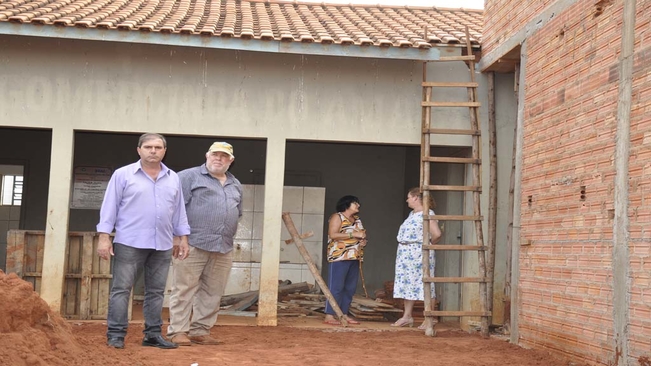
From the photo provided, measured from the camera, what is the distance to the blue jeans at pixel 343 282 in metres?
11.0

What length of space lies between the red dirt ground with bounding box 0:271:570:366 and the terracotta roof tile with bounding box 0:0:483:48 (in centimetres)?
346

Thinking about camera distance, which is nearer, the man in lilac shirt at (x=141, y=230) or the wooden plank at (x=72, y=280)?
the man in lilac shirt at (x=141, y=230)

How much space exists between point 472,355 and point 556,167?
1.97m

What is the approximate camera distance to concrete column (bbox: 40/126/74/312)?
10.4m

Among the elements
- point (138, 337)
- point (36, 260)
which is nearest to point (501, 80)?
point (138, 337)

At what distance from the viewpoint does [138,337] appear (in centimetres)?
857

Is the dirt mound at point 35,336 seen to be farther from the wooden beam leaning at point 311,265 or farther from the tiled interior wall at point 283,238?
the tiled interior wall at point 283,238

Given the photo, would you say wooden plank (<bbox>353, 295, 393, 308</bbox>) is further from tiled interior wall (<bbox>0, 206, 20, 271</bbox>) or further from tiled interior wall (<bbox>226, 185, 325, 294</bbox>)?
tiled interior wall (<bbox>0, 206, 20, 271</bbox>)

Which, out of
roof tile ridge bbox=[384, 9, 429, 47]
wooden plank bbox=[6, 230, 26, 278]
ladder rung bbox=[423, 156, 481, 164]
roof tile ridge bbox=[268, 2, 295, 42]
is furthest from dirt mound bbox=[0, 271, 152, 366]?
roof tile ridge bbox=[384, 9, 429, 47]

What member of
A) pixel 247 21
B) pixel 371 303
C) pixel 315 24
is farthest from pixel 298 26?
pixel 371 303

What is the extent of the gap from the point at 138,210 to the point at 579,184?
3.87m

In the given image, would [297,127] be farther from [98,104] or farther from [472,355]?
[472,355]

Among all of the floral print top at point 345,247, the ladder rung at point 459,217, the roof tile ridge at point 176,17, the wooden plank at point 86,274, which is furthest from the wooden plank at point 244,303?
the roof tile ridge at point 176,17

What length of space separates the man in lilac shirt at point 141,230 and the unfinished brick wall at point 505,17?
14.1 ft
